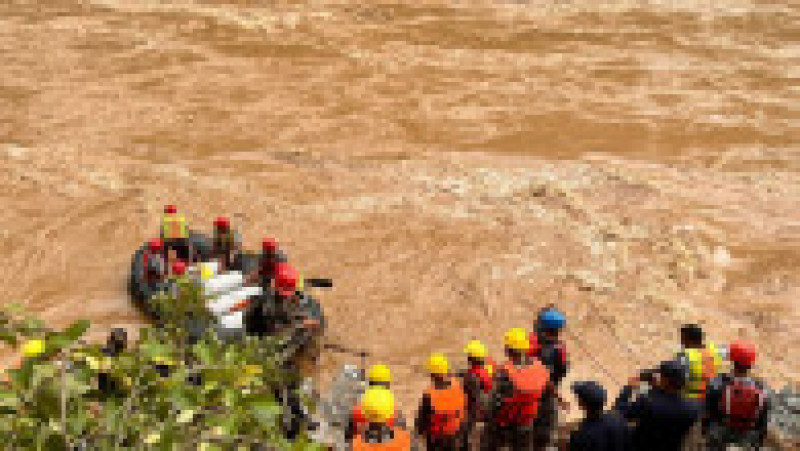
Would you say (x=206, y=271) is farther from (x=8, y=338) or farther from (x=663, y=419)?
(x=8, y=338)

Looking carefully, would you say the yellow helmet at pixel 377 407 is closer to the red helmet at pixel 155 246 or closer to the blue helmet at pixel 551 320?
the blue helmet at pixel 551 320

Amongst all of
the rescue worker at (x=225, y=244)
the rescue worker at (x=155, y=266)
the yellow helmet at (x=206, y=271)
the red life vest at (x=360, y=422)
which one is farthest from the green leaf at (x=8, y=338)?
the rescue worker at (x=225, y=244)

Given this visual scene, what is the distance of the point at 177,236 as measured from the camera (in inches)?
389

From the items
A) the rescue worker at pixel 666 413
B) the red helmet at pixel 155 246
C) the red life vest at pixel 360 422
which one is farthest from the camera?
the red helmet at pixel 155 246

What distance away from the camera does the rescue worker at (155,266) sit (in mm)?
9438

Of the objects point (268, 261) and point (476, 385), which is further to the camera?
point (268, 261)

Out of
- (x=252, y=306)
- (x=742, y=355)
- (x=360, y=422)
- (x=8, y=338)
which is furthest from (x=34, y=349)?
(x=252, y=306)

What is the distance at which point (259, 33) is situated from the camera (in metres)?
24.9

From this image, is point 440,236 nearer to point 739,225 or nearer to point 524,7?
point 739,225

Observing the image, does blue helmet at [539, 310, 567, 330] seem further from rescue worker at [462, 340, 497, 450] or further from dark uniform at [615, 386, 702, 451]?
dark uniform at [615, 386, 702, 451]

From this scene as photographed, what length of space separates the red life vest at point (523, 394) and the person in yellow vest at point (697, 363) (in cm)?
110

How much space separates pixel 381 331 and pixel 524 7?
870 inches

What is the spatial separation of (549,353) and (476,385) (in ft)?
2.69

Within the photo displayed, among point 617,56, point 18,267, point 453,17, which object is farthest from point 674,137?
point 18,267
